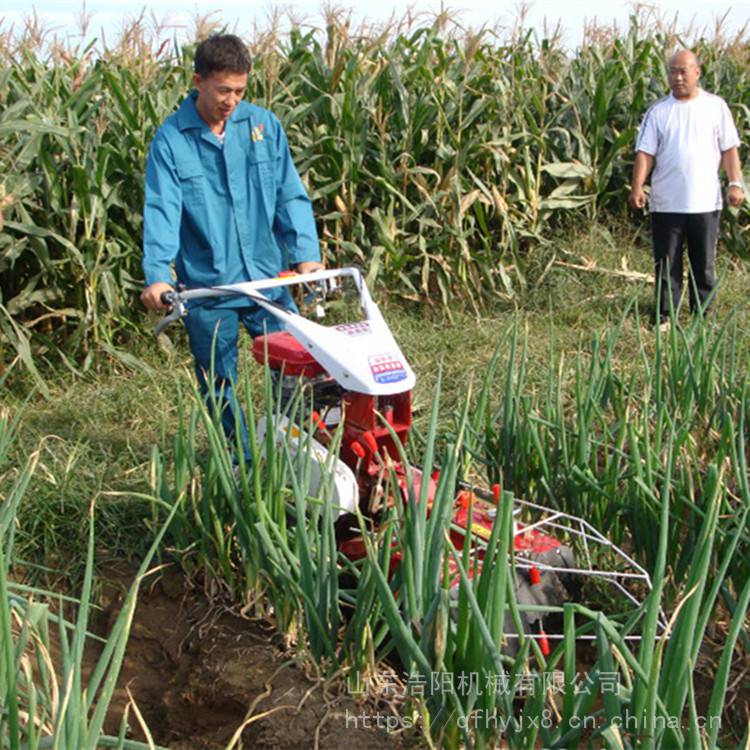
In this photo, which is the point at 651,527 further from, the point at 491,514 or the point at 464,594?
the point at 464,594

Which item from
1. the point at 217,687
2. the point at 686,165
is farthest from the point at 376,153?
the point at 217,687

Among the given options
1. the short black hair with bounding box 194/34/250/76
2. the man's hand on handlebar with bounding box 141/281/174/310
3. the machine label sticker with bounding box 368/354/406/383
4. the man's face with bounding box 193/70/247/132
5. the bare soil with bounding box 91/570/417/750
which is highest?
the short black hair with bounding box 194/34/250/76

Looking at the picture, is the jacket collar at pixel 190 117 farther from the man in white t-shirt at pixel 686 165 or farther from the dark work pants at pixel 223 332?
the man in white t-shirt at pixel 686 165

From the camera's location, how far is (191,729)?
2.67m

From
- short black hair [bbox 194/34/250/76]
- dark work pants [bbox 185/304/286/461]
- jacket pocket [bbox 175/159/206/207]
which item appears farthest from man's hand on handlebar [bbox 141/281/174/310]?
short black hair [bbox 194/34/250/76]

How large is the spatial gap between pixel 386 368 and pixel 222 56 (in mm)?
1185

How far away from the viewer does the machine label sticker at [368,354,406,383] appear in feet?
9.37

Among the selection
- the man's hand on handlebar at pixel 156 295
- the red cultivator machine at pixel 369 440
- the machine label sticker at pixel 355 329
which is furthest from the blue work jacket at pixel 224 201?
the machine label sticker at pixel 355 329

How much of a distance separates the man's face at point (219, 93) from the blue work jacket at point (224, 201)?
8cm

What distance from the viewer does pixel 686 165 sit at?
6285mm

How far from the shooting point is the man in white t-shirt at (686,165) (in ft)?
20.6

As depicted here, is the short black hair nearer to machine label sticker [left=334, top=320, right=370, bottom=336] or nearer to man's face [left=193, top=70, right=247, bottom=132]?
man's face [left=193, top=70, right=247, bottom=132]

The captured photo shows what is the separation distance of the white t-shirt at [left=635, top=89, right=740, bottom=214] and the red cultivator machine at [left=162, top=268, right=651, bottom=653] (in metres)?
3.66

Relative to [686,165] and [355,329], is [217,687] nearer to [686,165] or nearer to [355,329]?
[355,329]
